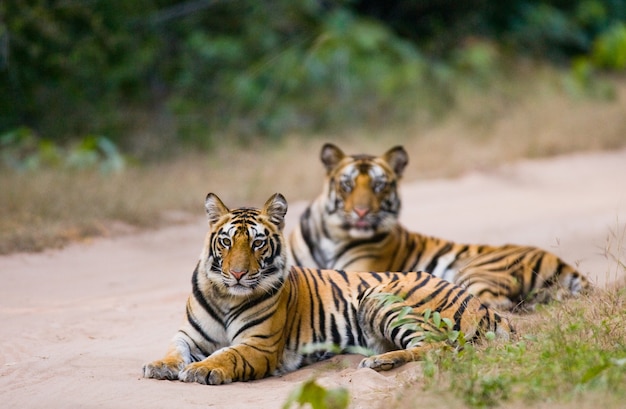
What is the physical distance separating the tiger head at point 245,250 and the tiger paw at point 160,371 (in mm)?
555

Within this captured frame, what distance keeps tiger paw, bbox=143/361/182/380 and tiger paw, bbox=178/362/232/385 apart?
0.23 ft

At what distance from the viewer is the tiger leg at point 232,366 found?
5.29 metres

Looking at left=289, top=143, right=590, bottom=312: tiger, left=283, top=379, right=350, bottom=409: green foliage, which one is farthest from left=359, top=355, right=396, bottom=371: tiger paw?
left=289, top=143, right=590, bottom=312: tiger

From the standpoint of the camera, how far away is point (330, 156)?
812 centimetres

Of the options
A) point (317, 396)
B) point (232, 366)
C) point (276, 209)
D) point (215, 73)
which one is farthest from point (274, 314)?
point (215, 73)

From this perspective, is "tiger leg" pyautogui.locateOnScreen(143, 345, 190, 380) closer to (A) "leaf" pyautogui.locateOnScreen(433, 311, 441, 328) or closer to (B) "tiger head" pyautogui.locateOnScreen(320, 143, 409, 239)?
(A) "leaf" pyautogui.locateOnScreen(433, 311, 441, 328)

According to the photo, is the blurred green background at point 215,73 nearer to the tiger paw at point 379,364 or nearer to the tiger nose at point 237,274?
the tiger nose at point 237,274

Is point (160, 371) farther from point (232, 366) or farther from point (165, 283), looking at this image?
point (165, 283)

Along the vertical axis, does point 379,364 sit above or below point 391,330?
below

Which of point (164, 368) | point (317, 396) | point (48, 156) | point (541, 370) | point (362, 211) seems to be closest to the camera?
point (317, 396)

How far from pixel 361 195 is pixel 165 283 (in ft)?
6.14

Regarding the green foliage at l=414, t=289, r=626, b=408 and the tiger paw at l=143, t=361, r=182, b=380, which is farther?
the tiger paw at l=143, t=361, r=182, b=380

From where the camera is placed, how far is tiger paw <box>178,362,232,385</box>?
5281 millimetres

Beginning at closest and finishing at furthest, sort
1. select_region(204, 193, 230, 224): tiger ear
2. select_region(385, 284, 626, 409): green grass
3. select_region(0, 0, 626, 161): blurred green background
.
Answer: select_region(385, 284, 626, 409): green grass
select_region(204, 193, 230, 224): tiger ear
select_region(0, 0, 626, 161): blurred green background
